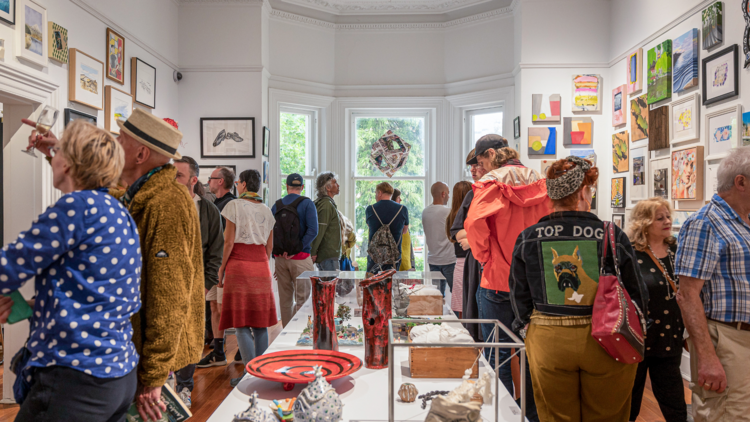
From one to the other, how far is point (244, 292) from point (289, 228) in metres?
0.93

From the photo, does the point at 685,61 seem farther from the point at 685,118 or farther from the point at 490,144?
the point at 490,144

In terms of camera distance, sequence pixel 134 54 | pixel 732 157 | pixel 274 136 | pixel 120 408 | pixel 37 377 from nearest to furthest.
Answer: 1. pixel 37 377
2. pixel 120 408
3. pixel 732 157
4. pixel 134 54
5. pixel 274 136

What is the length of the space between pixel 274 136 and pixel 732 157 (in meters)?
4.68

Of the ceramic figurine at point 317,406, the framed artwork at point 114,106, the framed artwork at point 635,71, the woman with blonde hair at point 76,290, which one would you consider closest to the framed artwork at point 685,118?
the framed artwork at point 635,71

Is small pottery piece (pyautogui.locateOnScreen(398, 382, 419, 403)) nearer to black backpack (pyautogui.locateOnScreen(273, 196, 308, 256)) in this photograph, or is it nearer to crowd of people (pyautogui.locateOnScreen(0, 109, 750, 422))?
crowd of people (pyautogui.locateOnScreen(0, 109, 750, 422))

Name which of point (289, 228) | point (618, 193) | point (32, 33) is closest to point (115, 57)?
point (32, 33)

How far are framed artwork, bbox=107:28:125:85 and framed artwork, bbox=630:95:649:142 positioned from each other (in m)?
4.38

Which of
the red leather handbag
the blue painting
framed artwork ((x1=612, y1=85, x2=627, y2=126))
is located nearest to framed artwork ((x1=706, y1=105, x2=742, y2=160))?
the blue painting

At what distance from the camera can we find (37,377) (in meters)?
1.08

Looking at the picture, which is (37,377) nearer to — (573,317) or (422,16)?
(573,317)

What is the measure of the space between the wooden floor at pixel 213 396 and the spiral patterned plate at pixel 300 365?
1.48 metres

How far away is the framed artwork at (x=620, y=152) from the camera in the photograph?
4.52 meters

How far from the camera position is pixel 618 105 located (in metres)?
4.66

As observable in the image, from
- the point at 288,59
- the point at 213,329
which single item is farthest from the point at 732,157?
the point at 288,59
